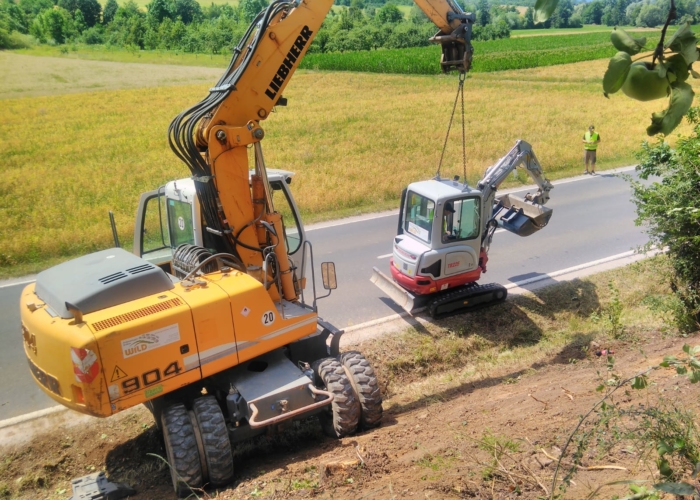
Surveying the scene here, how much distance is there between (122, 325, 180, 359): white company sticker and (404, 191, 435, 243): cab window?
199 inches

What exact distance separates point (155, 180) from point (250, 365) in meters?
14.7

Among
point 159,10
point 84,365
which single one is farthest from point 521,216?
→ point 159,10

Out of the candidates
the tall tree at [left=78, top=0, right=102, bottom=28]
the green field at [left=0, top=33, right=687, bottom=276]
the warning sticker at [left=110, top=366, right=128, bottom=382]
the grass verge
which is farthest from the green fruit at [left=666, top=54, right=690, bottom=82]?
the tall tree at [left=78, top=0, right=102, bottom=28]

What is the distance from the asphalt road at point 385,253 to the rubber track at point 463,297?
36.1 inches

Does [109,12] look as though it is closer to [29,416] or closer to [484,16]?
[484,16]

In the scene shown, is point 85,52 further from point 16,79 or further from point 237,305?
point 237,305

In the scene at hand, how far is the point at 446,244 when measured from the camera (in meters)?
9.57

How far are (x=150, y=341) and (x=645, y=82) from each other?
5.15 metres

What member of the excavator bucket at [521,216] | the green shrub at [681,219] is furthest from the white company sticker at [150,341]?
the excavator bucket at [521,216]

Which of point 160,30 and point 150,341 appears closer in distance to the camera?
point 150,341

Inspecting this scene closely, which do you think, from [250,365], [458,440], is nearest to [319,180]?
[250,365]

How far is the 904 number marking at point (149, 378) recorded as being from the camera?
5.47 meters

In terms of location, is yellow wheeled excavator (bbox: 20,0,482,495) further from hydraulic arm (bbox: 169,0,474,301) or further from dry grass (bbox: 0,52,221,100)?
dry grass (bbox: 0,52,221,100)

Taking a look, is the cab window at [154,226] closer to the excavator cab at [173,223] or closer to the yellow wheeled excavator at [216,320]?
the excavator cab at [173,223]
